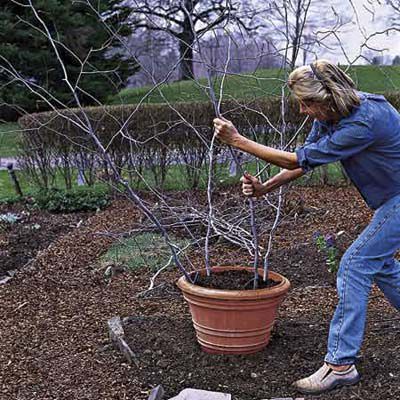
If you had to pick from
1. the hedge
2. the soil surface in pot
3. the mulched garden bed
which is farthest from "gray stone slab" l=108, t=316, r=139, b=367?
the hedge

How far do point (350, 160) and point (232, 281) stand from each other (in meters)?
1.03

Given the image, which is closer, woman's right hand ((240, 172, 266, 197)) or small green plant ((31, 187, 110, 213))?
woman's right hand ((240, 172, 266, 197))

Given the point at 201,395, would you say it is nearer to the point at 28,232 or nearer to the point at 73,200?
the point at 28,232

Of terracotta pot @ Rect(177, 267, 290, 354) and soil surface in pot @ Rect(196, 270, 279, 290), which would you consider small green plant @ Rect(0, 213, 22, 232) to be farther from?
terracotta pot @ Rect(177, 267, 290, 354)

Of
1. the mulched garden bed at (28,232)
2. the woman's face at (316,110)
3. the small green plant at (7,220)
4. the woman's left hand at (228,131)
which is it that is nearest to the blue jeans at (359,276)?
the woman's face at (316,110)

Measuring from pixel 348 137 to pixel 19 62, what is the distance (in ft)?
52.3

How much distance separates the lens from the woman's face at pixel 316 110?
2785 mm

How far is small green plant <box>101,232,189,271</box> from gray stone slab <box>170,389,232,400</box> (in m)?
2.63

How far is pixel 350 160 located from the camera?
9.46 feet

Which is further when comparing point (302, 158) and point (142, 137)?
point (142, 137)

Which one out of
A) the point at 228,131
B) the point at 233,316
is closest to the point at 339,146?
the point at 228,131

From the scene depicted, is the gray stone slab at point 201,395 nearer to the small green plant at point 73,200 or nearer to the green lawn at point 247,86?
the green lawn at point 247,86

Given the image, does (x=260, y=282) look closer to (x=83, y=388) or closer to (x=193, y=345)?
(x=193, y=345)

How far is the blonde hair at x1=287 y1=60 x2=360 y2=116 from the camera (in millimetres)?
2729
